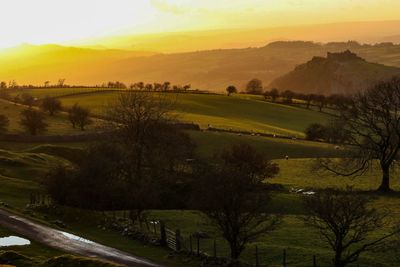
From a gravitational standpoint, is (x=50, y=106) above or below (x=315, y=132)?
above

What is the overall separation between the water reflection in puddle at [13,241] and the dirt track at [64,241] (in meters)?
0.75

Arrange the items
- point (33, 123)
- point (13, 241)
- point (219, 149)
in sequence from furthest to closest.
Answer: point (33, 123)
point (219, 149)
point (13, 241)

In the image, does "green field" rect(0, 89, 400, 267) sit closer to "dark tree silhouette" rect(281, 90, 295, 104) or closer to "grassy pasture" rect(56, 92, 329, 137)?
"grassy pasture" rect(56, 92, 329, 137)

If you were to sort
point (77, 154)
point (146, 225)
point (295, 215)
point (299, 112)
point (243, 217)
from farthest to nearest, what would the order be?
point (299, 112), point (77, 154), point (295, 215), point (146, 225), point (243, 217)

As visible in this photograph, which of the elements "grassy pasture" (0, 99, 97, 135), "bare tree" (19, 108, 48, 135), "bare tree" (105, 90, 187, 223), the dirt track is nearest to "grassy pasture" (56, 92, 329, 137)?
"grassy pasture" (0, 99, 97, 135)

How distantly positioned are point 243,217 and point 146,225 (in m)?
12.9

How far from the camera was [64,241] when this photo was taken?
36375 mm

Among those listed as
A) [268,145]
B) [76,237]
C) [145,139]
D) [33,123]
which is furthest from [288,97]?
[76,237]

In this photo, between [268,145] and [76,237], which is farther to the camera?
[268,145]

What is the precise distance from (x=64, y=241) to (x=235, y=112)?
4495 inches

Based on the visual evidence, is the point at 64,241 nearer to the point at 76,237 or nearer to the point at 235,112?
the point at 76,237

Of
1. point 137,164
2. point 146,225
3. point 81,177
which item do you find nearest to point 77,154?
point 137,164

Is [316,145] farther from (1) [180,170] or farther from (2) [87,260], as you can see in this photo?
(2) [87,260]

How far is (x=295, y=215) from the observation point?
48.8m
